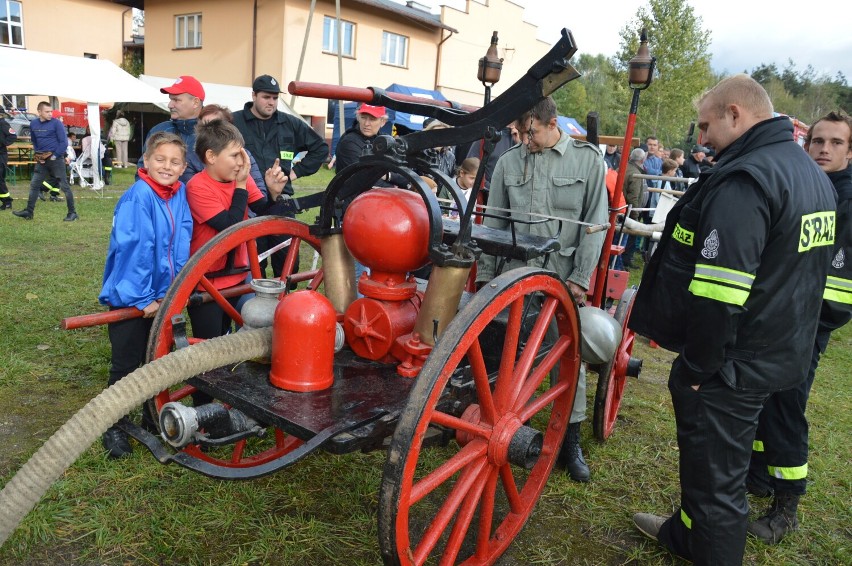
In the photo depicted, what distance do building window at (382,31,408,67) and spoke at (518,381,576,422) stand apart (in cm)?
2393

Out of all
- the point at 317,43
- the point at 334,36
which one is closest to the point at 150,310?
the point at 317,43

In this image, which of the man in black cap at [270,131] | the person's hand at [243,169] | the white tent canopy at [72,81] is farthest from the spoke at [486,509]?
the white tent canopy at [72,81]

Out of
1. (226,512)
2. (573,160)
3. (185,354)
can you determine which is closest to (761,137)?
(573,160)

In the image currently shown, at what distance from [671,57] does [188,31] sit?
64.6ft

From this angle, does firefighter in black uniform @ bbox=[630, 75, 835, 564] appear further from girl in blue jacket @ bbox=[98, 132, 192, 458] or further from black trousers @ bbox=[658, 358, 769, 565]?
girl in blue jacket @ bbox=[98, 132, 192, 458]

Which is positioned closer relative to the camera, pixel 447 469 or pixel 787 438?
pixel 447 469

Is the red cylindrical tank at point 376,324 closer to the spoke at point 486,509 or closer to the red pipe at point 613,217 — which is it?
the spoke at point 486,509

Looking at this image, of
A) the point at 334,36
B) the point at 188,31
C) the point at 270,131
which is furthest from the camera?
the point at 188,31

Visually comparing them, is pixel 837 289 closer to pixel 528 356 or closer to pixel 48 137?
pixel 528 356

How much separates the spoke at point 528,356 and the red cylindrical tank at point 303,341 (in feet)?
2.13

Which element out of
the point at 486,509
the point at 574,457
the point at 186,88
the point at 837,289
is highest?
the point at 186,88

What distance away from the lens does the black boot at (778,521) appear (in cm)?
286

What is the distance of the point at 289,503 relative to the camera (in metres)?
2.85

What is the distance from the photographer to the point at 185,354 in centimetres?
205
